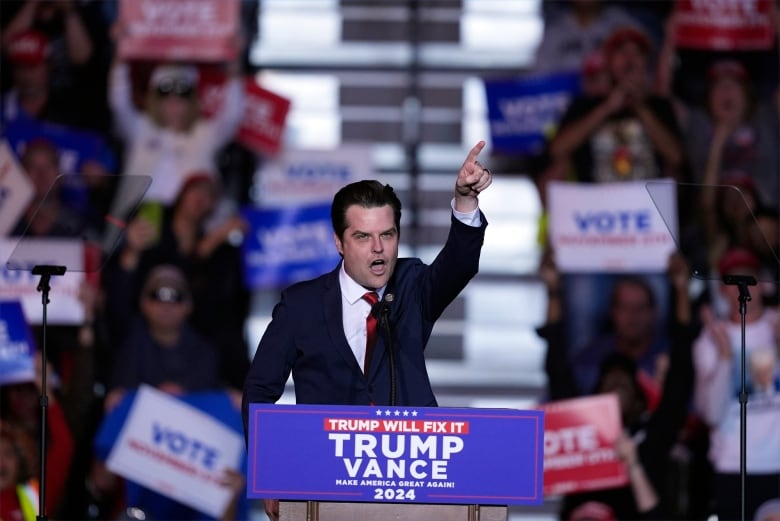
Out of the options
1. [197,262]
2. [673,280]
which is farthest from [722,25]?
[197,262]

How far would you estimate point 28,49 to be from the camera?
7.61 m

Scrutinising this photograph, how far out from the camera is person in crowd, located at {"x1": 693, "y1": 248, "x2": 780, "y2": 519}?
6.68m

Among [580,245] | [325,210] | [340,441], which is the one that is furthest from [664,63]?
[340,441]

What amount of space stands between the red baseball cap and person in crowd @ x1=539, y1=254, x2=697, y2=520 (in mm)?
2907

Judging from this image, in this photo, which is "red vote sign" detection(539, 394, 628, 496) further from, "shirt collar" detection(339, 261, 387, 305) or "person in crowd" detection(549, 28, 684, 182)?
"shirt collar" detection(339, 261, 387, 305)

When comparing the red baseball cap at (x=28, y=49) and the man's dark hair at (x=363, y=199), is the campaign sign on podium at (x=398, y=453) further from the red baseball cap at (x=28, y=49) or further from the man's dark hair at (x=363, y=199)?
the red baseball cap at (x=28, y=49)

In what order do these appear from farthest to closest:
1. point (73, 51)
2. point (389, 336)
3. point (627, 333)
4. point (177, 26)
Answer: point (73, 51) < point (177, 26) < point (627, 333) < point (389, 336)

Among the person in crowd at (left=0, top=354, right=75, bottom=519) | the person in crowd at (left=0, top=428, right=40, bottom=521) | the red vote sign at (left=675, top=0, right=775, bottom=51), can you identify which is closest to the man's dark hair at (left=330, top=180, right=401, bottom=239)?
the person in crowd at (left=0, top=428, right=40, bottom=521)

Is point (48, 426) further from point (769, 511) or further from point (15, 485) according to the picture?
point (769, 511)

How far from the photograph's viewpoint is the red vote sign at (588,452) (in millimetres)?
6723

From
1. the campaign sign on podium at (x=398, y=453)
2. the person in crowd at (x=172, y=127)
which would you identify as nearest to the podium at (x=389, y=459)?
the campaign sign on podium at (x=398, y=453)

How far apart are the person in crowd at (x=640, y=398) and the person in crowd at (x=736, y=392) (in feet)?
0.36

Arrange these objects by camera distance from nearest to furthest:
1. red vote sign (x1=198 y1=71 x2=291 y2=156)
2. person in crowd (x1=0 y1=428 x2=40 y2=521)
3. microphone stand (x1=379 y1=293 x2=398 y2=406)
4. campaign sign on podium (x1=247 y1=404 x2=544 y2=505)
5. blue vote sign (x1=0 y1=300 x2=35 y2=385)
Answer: campaign sign on podium (x1=247 y1=404 x2=544 y2=505)
microphone stand (x1=379 y1=293 x2=398 y2=406)
person in crowd (x1=0 y1=428 x2=40 y2=521)
blue vote sign (x1=0 y1=300 x2=35 y2=385)
red vote sign (x1=198 y1=71 x2=291 y2=156)

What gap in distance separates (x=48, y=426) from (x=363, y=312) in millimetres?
3656
